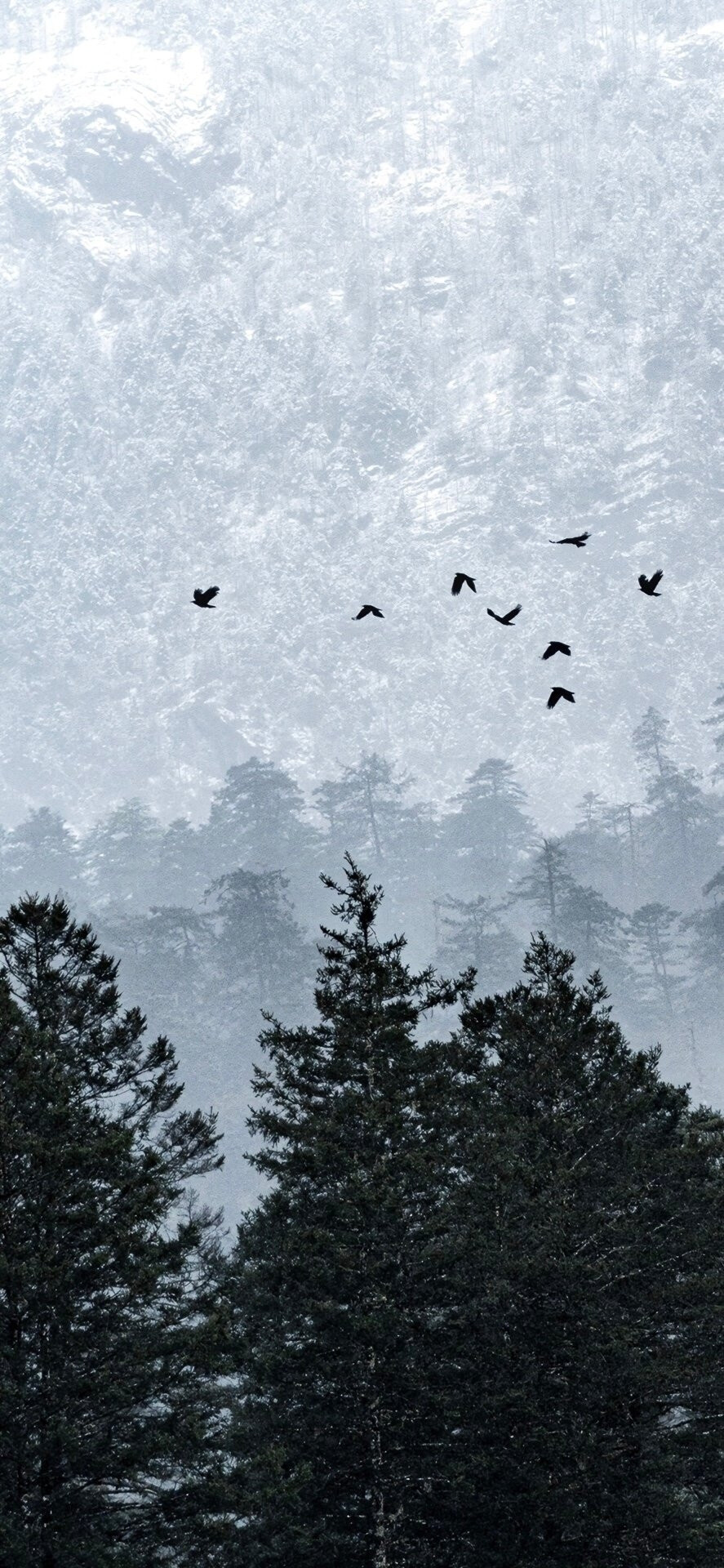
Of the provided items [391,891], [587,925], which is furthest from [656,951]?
[391,891]

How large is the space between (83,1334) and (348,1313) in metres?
3.84

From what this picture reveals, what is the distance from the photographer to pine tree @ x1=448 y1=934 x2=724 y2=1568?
2036 centimetres

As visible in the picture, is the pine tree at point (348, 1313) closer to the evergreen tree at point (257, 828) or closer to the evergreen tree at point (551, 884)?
the evergreen tree at point (551, 884)

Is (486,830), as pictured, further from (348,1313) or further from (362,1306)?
(362,1306)

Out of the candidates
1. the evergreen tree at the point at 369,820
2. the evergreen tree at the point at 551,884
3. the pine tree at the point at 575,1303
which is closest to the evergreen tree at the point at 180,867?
the evergreen tree at the point at 369,820

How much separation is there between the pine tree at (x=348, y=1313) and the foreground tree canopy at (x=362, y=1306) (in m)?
0.04

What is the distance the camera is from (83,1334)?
18.6 m

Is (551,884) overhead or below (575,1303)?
overhead

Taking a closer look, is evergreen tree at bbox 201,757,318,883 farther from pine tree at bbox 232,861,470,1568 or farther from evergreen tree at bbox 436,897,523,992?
pine tree at bbox 232,861,470,1568

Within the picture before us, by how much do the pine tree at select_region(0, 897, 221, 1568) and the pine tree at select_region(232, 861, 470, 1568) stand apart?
41.6 inches

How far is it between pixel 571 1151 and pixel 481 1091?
1536mm

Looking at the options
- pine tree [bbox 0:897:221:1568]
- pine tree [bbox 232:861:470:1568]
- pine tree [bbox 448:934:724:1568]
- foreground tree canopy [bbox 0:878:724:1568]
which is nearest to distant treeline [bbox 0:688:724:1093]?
pine tree [bbox 448:934:724:1568]

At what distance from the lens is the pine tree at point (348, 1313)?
2052 cm

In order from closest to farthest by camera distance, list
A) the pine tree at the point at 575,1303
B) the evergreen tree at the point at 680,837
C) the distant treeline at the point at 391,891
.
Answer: the pine tree at the point at 575,1303 < the distant treeline at the point at 391,891 < the evergreen tree at the point at 680,837
